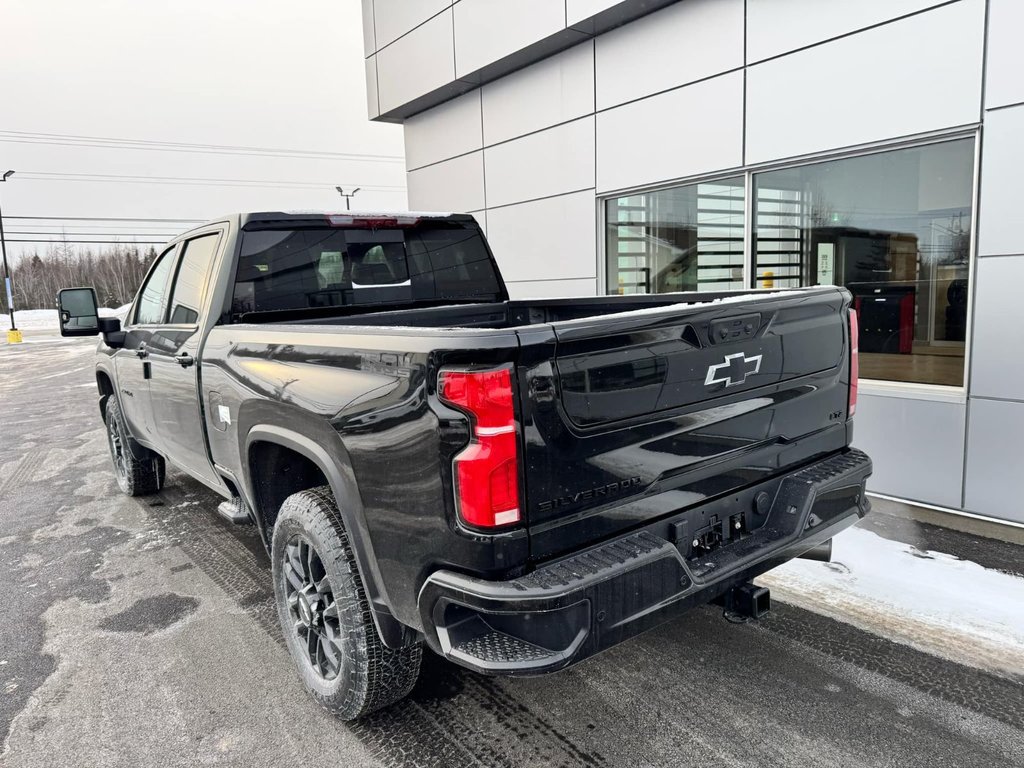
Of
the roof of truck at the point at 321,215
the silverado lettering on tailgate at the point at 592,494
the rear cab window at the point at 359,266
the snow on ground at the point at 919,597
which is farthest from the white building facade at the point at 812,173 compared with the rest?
the silverado lettering on tailgate at the point at 592,494

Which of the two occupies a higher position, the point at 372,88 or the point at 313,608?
the point at 372,88

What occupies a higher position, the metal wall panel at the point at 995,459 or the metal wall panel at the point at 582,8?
Answer: the metal wall panel at the point at 582,8

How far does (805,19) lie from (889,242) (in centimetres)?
192

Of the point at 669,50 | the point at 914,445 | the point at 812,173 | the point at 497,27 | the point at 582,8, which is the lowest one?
the point at 914,445

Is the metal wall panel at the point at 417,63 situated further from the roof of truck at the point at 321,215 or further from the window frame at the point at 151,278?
the roof of truck at the point at 321,215

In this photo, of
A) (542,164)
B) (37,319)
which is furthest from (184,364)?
(37,319)

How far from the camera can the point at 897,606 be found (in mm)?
3656

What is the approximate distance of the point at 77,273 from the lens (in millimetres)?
71875

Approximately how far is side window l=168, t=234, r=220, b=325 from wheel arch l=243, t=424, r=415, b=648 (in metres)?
1.18

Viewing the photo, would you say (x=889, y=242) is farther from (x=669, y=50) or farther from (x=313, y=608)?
(x=313, y=608)

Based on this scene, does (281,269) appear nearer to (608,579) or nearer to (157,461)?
(608,579)

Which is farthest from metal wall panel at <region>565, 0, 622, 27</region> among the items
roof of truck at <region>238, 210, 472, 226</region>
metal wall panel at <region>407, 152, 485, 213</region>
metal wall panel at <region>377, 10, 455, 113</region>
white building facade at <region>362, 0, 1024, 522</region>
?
roof of truck at <region>238, 210, 472, 226</region>

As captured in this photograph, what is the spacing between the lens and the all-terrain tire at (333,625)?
2541 mm

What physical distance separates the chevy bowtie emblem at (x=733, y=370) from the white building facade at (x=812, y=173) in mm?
3245
